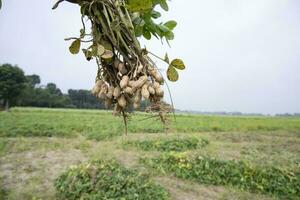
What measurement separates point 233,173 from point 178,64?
21.5 feet

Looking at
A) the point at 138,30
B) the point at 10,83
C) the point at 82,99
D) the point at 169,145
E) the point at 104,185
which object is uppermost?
the point at 10,83

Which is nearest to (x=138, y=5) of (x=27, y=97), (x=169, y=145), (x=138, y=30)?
(x=138, y=30)

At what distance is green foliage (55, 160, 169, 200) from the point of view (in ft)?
16.8

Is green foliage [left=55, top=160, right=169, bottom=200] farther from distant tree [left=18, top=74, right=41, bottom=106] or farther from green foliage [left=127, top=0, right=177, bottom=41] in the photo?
distant tree [left=18, top=74, right=41, bottom=106]

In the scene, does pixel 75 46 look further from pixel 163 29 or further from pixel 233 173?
pixel 233 173

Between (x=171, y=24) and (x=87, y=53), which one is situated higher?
(x=171, y=24)

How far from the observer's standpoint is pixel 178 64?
885 mm

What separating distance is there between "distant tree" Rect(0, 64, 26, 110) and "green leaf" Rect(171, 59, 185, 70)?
5171 centimetres

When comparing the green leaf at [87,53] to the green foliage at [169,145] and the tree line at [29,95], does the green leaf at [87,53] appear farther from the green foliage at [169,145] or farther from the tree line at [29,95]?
the tree line at [29,95]

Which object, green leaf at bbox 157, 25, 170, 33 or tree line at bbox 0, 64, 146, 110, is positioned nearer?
green leaf at bbox 157, 25, 170, 33

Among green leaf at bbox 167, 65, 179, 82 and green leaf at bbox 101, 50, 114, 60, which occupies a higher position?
green leaf at bbox 101, 50, 114, 60

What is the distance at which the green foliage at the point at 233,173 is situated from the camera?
633 cm

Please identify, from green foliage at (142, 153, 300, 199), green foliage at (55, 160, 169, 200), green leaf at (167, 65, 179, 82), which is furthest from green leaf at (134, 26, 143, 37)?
green foliage at (142, 153, 300, 199)

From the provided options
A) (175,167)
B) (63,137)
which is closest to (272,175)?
(175,167)
